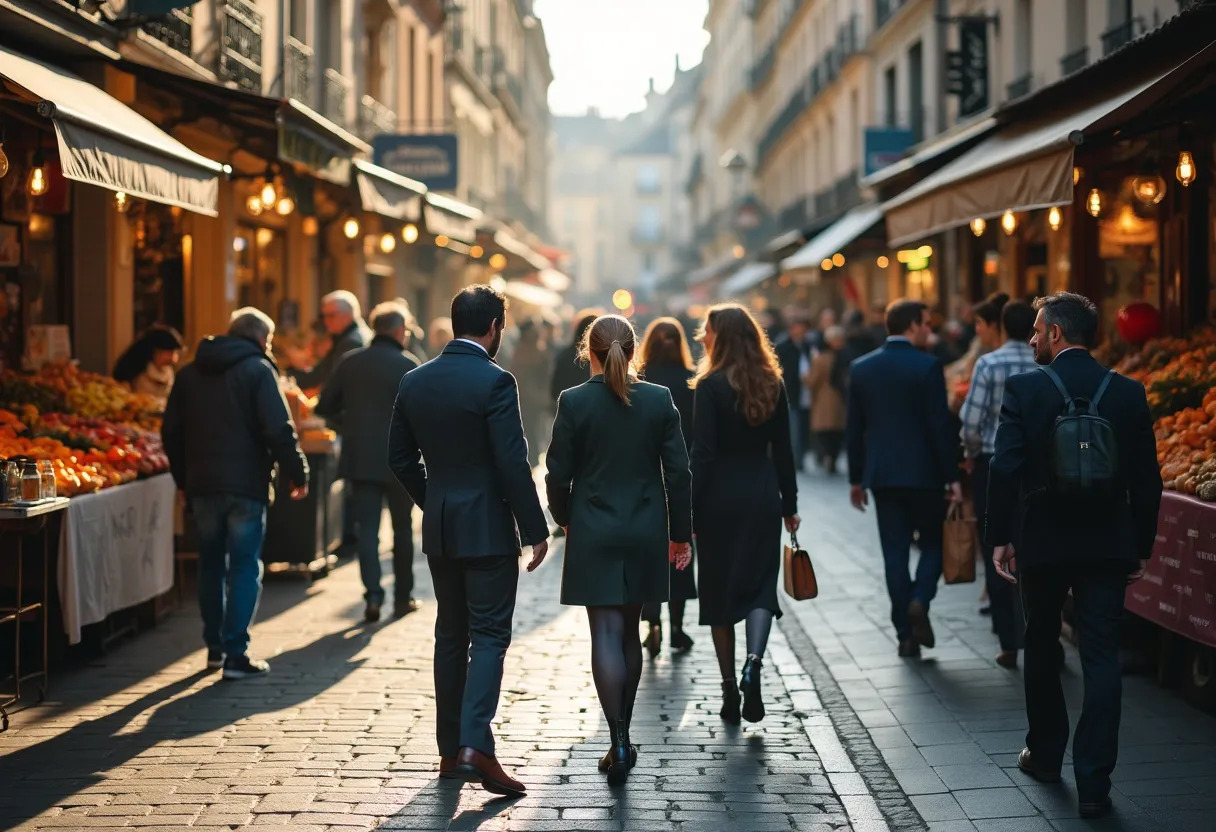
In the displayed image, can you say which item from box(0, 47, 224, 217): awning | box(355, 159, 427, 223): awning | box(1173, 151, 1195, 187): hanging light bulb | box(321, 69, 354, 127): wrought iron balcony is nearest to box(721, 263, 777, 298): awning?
box(321, 69, 354, 127): wrought iron balcony

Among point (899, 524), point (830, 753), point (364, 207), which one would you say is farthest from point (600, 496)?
point (364, 207)

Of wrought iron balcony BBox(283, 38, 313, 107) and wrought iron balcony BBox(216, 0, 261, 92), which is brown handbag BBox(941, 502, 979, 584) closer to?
wrought iron balcony BBox(216, 0, 261, 92)

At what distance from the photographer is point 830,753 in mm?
6625

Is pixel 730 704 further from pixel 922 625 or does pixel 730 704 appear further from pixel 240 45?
pixel 240 45

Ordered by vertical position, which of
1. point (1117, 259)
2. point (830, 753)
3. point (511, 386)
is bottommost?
point (830, 753)

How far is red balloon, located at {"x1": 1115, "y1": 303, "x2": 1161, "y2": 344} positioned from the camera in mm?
11625

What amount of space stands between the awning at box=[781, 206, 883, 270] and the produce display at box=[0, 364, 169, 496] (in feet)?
37.9

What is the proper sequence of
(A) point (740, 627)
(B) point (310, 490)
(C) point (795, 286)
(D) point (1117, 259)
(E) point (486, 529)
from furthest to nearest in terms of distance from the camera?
(C) point (795, 286)
(D) point (1117, 259)
(B) point (310, 490)
(A) point (740, 627)
(E) point (486, 529)

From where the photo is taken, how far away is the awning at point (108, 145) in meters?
8.05

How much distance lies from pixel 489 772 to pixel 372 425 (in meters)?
4.45

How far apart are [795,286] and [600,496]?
121ft

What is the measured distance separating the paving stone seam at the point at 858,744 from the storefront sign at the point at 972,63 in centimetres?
1395

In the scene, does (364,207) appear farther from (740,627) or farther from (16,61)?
(740,627)

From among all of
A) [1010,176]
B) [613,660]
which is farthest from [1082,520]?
[1010,176]
